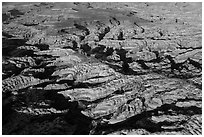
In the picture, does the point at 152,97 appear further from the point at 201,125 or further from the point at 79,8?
the point at 79,8

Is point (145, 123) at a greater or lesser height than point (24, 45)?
lesser

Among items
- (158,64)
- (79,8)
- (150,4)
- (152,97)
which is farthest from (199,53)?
(150,4)

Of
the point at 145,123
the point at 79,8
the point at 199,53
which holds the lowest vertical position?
the point at 145,123

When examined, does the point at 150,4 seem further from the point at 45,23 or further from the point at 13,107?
the point at 13,107

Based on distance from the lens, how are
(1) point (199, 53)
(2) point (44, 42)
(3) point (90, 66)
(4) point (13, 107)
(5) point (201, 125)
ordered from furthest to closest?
(2) point (44, 42), (1) point (199, 53), (3) point (90, 66), (4) point (13, 107), (5) point (201, 125)

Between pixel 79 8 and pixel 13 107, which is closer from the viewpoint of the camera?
pixel 13 107

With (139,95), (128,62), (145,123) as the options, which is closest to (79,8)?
(128,62)

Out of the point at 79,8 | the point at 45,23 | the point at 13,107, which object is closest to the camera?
the point at 13,107
